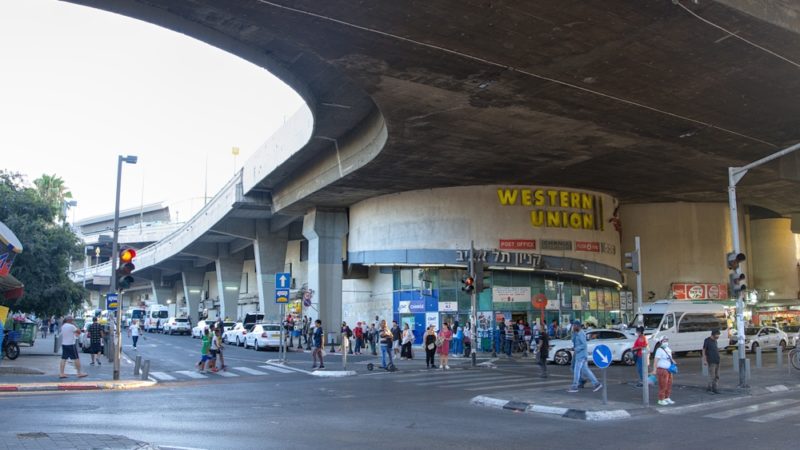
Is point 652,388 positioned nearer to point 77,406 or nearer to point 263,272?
point 77,406

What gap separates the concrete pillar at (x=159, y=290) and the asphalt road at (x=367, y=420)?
7829cm

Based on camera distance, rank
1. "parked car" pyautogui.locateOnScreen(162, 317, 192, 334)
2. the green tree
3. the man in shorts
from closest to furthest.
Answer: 1. the man in shorts
2. the green tree
3. "parked car" pyautogui.locateOnScreen(162, 317, 192, 334)

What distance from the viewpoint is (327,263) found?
4209cm

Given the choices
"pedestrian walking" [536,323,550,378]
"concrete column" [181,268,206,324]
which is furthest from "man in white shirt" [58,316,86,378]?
"concrete column" [181,268,206,324]

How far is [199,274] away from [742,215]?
60.1 metres

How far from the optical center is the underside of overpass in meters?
16.2

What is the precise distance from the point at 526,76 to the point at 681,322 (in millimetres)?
17364

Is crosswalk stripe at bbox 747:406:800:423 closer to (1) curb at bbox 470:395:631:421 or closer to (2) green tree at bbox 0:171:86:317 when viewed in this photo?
(1) curb at bbox 470:395:631:421

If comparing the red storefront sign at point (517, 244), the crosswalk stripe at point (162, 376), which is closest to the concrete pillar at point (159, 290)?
the red storefront sign at point (517, 244)

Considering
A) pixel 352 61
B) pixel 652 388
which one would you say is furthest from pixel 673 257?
pixel 352 61

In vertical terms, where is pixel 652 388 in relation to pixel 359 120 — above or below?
below

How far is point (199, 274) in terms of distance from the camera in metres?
81.8

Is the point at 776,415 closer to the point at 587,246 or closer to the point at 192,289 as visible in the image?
the point at 587,246

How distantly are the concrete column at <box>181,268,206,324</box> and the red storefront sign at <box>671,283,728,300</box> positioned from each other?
5600cm
